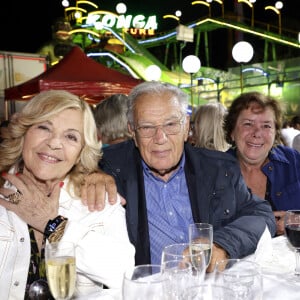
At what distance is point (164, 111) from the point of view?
2.59 meters

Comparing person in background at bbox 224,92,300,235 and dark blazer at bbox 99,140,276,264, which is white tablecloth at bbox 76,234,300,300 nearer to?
dark blazer at bbox 99,140,276,264

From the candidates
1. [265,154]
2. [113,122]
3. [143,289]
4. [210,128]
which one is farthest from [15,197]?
[210,128]

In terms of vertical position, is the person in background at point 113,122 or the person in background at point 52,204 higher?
the person in background at point 113,122

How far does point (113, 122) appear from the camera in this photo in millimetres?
4016

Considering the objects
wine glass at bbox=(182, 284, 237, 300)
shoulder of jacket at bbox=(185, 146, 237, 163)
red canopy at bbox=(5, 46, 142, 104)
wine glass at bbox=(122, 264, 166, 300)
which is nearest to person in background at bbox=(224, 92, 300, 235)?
shoulder of jacket at bbox=(185, 146, 237, 163)

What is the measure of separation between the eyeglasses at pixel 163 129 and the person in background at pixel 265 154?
98cm

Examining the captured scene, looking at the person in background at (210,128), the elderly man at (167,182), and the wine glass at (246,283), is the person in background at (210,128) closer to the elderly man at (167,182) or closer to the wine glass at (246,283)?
the elderly man at (167,182)

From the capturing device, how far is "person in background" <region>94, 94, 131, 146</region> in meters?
3.98

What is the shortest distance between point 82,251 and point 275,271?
0.95m

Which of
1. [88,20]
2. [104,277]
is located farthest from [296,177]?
[88,20]

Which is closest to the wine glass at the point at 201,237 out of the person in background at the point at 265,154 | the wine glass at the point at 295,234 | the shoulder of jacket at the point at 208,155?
the wine glass at the point at 295,234

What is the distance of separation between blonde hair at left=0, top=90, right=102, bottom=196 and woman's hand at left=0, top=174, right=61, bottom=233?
193 millimetres

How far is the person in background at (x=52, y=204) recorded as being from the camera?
1.98 meters

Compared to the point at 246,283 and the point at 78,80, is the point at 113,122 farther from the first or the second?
the point at 78,80
